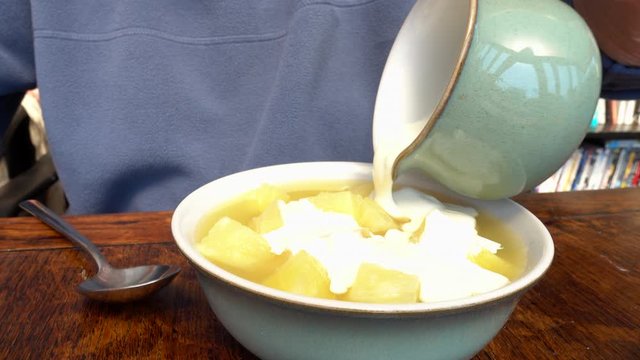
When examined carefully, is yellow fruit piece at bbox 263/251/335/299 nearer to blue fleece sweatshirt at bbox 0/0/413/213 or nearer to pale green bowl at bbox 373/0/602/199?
pale green bowl at bbox 373/0/602/199

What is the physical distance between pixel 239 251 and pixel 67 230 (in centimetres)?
30

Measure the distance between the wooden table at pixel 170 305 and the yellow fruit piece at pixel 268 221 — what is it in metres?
0.10

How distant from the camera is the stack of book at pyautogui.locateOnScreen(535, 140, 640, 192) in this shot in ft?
7.57

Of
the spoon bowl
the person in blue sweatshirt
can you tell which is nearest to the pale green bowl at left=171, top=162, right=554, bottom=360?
the spoon bowl

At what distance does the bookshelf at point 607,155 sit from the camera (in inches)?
89.4

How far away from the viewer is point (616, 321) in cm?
54

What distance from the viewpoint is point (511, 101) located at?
497 millimetres


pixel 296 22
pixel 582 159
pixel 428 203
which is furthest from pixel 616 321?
pixel 582 159

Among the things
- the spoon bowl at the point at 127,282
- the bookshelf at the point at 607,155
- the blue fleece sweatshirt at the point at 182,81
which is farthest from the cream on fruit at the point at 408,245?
the bookshelf at the point at 607,155

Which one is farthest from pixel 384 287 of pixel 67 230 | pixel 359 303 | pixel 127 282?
pixel 67 230

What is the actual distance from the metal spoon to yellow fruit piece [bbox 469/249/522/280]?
320 millimetres

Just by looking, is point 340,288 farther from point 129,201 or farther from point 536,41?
point 129,201

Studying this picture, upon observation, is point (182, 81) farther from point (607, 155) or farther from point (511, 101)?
point (607, 155)

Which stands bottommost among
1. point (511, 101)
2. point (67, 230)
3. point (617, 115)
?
point (617, 115)
